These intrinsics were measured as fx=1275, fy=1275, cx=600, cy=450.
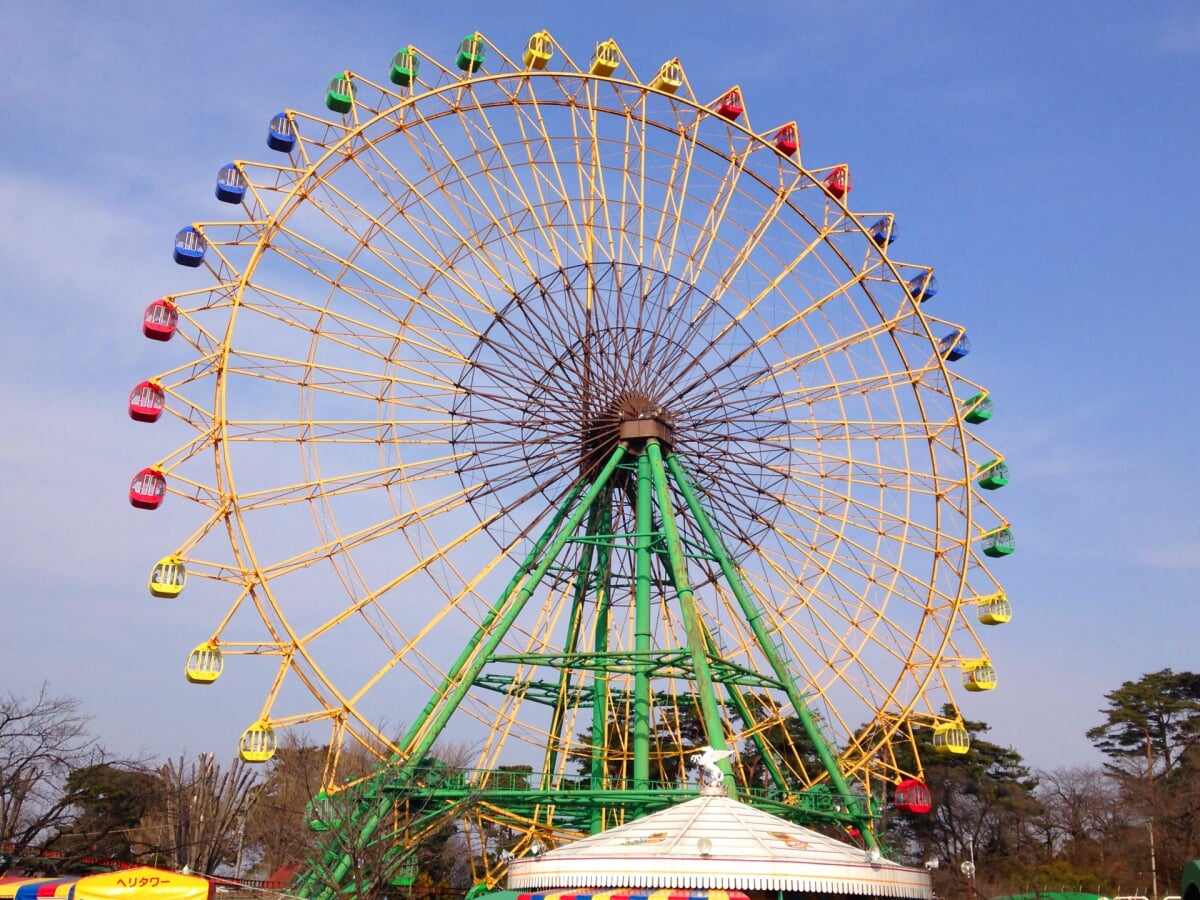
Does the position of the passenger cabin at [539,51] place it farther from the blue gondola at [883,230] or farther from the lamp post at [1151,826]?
the lamp post at [1151,826]

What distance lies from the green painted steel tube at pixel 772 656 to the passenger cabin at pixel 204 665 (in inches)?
554

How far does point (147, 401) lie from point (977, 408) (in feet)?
86.8

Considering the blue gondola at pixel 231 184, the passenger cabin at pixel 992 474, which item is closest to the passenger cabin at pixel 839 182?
the passenger cabin at pixel 992 474

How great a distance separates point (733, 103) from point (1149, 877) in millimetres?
39246

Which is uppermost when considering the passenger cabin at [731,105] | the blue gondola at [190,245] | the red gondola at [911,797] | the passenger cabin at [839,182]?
the passenger cabin at [731,105]

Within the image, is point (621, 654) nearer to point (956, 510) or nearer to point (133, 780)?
point (956, 510)

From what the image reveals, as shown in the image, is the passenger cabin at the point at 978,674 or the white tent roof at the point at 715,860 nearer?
the white tent roof at the point at 715,860

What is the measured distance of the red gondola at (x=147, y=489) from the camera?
33.9m

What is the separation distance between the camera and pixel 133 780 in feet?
235

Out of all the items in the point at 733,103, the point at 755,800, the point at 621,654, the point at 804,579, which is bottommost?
the point at 755,800

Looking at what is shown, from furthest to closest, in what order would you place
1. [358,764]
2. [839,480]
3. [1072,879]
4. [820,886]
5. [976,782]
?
[976,782], [358,764], [1072,879], [839,480], [820,886]

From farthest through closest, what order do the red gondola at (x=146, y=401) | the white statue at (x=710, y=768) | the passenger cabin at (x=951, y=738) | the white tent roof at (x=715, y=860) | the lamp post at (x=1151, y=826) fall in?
1. the lamp post at (x=1151, y=826)
2. the passenger cabin at (x=951, y=738)
3. the red gondola at (x=146, y=401)
4. the white statue at (x=710, y=768)
5. the white tent roof at (x=715, y=860)

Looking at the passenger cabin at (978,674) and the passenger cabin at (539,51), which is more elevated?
the passenger cabin at (539,51)

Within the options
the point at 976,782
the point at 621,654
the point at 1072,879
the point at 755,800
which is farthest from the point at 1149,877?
the point at 621,654
